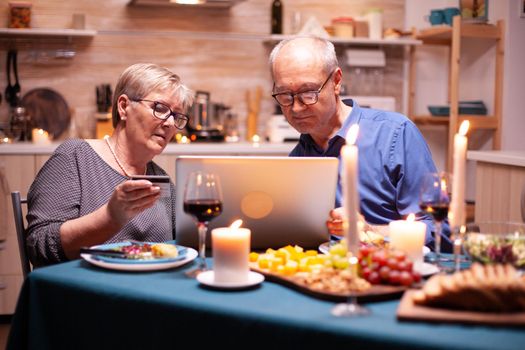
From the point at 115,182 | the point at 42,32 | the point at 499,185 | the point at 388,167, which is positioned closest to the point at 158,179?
the point at 115,182

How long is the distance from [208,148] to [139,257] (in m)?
2.57

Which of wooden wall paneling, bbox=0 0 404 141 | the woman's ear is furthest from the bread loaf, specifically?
wooden wall paneling, bbox=0 0 404 141

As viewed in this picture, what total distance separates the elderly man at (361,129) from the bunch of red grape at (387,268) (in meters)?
0.81

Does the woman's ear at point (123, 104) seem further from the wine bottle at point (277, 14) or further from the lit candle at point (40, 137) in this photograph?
the wine bottle at point (277, 14)

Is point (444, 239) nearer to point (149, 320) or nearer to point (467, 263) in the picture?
point (467, 263)

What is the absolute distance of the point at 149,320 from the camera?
1389 mm

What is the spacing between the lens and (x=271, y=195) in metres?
1.77

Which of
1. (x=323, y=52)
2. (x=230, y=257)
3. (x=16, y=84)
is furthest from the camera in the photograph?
(x=16, y=84)

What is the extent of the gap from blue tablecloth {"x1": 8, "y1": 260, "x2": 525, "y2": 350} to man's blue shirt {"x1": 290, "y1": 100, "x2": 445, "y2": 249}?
0.91 metres

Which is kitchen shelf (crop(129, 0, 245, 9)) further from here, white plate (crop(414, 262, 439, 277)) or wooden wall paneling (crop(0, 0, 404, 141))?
white plate (crop(414, 262, 439, 277))

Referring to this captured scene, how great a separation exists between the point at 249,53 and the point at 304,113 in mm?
2632

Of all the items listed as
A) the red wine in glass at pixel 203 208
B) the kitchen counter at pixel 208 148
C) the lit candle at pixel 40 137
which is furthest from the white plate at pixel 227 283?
the lit candle at pixel 40 137

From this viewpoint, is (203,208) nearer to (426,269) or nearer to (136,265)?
(136,265)

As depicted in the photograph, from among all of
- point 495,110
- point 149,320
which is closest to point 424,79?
point 495,110
